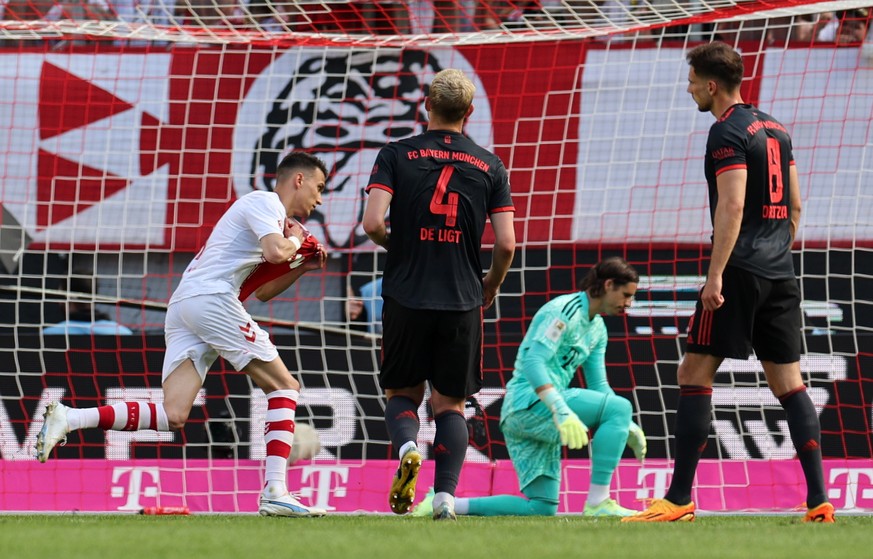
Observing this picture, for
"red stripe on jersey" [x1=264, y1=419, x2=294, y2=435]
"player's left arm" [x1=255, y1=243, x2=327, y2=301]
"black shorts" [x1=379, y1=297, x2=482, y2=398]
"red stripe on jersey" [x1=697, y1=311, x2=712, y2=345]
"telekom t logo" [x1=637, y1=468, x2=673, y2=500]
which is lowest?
"telekom t logo" [x1=637, y1=468, x2=673, y2=500]

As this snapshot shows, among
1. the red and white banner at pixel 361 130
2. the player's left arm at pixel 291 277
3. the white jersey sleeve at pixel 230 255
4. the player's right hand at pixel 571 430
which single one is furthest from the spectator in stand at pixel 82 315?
the player's right hand at pixel 571 430

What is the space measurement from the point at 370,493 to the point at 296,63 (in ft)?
13.1

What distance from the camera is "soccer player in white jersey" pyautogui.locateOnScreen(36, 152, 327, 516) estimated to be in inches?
228

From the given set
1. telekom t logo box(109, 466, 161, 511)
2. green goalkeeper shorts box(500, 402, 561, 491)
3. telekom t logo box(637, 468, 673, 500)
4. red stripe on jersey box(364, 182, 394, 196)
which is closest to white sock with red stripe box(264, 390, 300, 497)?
red stripe on jersey box(364, 182, 394, 196)

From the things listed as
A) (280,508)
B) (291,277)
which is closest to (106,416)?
(280,508)

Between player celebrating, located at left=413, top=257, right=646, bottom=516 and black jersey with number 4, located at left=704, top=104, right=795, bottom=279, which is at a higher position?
black jersey with number 4, located at left=704, top=104, right=795, bottom=279

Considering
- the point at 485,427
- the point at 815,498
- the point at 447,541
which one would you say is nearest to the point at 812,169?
the point at 485,427

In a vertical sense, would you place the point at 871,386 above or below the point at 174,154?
below

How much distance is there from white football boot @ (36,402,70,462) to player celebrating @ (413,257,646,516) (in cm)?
199

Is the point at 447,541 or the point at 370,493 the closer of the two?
the point at 447,541

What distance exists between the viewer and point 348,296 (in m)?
9.74

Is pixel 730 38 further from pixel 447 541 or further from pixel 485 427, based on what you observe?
pixel 447 541

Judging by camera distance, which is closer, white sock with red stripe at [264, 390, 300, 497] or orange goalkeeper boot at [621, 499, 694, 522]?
orange goalkeeper boot at [621, 499, 694, 522]

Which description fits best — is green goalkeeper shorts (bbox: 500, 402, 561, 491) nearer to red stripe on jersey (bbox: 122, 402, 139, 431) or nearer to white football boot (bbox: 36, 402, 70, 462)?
red stripe on jersey (bbox: 122, 402, 139, 431)
